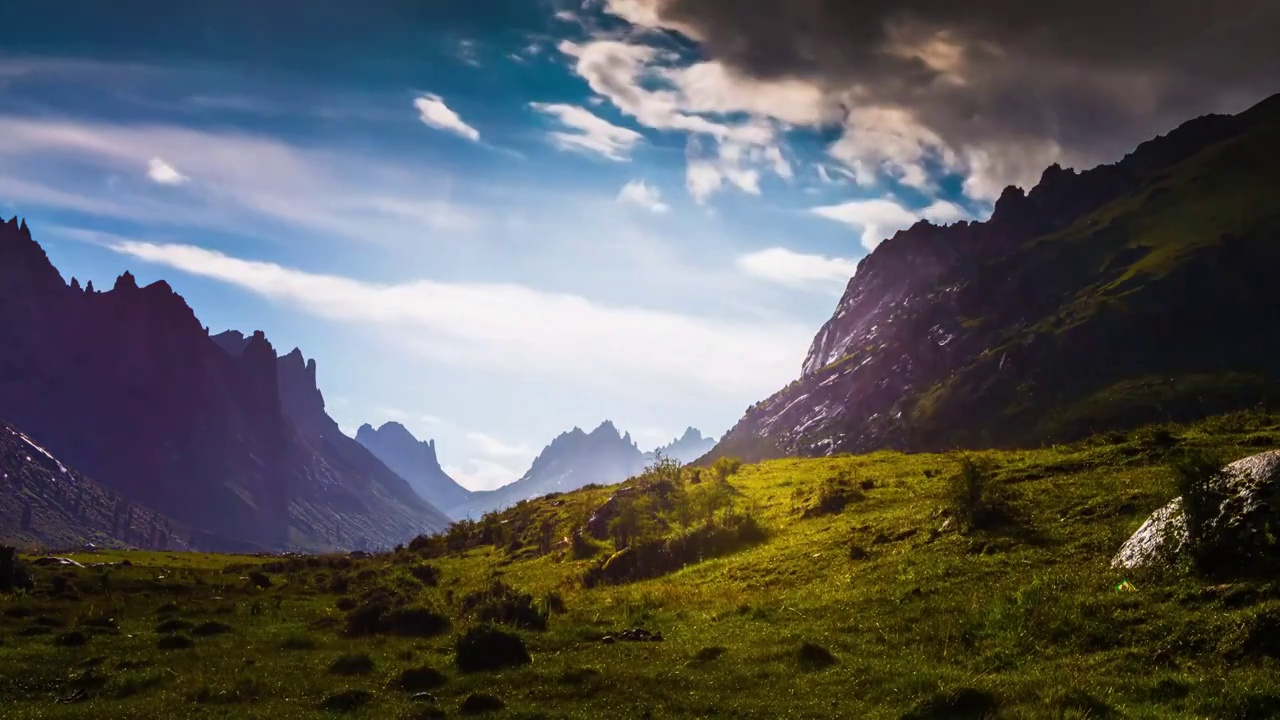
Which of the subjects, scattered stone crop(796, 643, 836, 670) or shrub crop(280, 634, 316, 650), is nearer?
scattered stone crop(796, 643, 836, 670)

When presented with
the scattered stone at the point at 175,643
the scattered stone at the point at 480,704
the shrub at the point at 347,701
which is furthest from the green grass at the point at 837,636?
the scattered stone at the point at 175,643

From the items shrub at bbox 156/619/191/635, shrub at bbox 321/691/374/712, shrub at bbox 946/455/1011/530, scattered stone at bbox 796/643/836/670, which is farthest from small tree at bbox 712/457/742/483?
shrub at bbox 321/691/374/712

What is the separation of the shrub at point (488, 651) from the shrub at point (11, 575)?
161 feet

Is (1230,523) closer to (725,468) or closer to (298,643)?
(298,643)

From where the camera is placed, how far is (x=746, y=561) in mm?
45844

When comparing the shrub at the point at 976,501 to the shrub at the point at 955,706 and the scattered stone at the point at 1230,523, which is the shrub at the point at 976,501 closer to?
the scattered stone at the point at 1230,523

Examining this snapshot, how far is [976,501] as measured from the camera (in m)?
37.3

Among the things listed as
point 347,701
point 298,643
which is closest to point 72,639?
point 298,643

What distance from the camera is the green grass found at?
20.0 m

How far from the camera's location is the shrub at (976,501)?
36500 millimetres

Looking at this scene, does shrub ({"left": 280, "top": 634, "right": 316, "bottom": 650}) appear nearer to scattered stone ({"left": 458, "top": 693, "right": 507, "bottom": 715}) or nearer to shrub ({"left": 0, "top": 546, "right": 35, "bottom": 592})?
scattered stone ({"left": 458, "top": 693, "right": 507, "bottom": 715})

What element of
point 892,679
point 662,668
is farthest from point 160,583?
point 892,679

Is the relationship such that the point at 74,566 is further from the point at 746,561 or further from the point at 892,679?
the point at 892,679

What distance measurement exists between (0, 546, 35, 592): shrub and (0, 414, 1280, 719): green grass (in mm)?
5342
